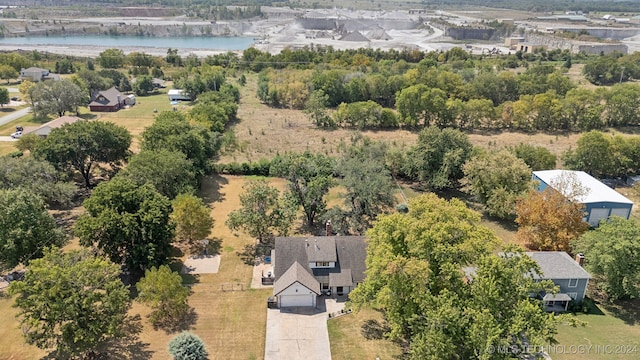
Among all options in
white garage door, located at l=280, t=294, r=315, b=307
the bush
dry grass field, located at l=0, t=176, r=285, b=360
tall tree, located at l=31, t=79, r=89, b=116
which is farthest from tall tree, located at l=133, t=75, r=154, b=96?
the bush

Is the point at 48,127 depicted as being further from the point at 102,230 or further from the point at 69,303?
the point at 69,303

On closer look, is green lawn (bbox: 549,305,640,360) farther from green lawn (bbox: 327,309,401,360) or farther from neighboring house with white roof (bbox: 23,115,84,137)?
neighboring house with white roof (bbox: 23,115,84,137)

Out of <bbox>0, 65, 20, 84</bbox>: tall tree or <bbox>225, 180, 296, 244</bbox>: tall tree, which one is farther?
<bbox>0, 65, 20, 84</bbox>: tall tree

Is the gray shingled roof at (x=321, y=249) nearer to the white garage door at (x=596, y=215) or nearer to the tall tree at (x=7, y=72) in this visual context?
the white garage door at (x=596, y=215)

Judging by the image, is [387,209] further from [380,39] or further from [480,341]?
[380,39]

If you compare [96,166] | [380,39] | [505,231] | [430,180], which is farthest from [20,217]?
[380,39]
